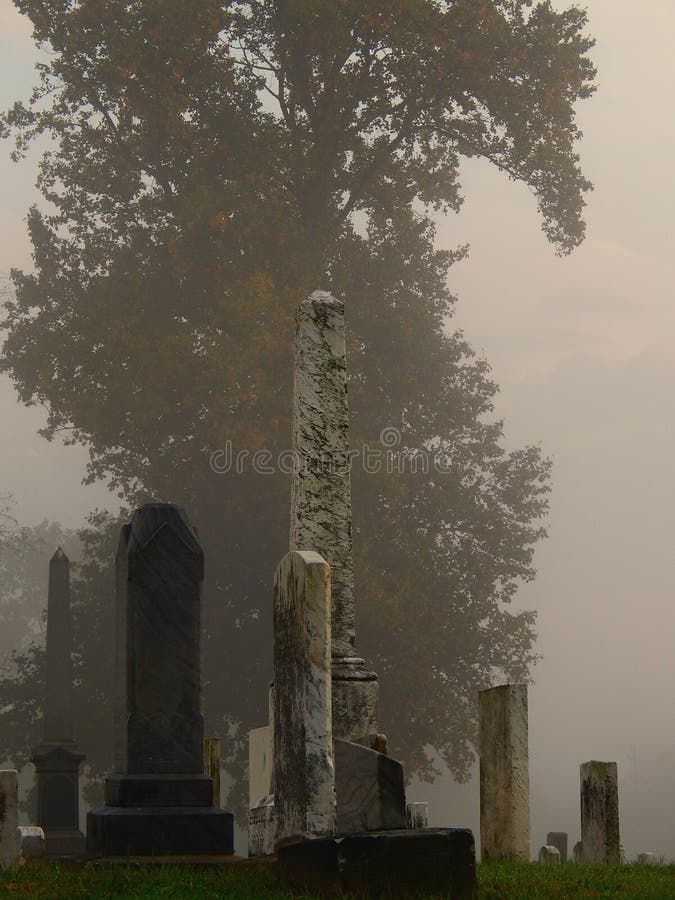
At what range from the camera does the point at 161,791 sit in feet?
28.1

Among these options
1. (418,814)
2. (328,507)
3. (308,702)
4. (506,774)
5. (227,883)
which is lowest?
(418,814)

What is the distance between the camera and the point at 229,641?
871 inches

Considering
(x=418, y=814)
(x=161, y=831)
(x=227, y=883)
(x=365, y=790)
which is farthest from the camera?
(x=418, y=814)

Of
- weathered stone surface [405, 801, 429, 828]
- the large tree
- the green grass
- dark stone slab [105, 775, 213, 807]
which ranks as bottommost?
weathered stone surface [405, 801, 429, 828]

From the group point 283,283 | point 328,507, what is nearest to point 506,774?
point 328,507

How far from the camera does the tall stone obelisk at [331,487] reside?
967 cm

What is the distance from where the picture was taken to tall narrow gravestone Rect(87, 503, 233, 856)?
8438mm

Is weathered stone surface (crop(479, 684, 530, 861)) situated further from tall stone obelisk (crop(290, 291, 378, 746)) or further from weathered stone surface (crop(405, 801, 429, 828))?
weathered stone surface (crop(405, 801, 429, 828))

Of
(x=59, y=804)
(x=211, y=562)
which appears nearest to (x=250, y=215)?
(x=211, y=562)

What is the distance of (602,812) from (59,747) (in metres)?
8.44

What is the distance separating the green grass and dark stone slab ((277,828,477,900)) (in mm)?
150

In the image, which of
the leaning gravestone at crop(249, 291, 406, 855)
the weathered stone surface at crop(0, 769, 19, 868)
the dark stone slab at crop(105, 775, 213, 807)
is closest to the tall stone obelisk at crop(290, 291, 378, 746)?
the leaning gravestone at crop(249, 291, 406, 855)

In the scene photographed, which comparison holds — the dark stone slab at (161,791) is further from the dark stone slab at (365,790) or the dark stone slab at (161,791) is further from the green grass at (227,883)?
the dark stone slab at (365,790)

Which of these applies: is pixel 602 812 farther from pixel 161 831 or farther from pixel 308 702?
pixel 308 702
